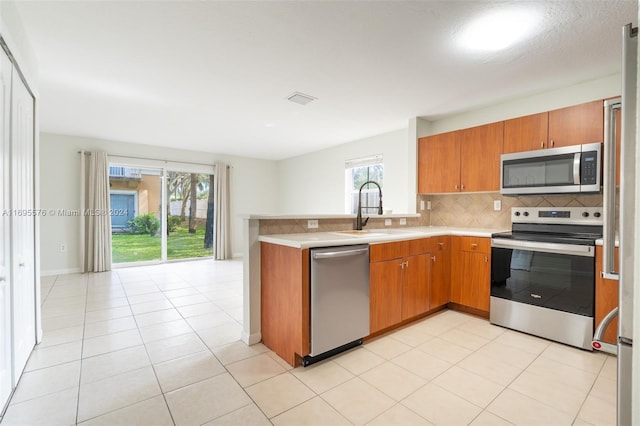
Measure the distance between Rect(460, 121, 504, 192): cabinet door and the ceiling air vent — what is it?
1.96 m

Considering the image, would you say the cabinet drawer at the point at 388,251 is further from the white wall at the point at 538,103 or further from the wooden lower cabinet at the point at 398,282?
the white wall at the point at 538,103

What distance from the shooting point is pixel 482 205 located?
3750mm

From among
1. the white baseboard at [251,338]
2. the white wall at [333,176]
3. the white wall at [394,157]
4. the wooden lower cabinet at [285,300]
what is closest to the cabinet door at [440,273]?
the white wall at [394,157]

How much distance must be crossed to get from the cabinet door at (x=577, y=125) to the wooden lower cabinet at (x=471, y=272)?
1197mm

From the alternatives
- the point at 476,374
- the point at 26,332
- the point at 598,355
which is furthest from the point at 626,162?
the point at 26,332

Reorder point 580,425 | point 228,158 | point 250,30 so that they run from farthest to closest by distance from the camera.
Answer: point 228,158, point 250,30, point 580,425

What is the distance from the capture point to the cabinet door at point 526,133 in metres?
2.96

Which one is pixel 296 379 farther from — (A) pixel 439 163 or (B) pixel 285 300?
(A) pixel 439 163

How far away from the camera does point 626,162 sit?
81 cm

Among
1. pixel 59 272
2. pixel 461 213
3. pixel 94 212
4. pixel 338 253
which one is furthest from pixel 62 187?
pixel 461 213

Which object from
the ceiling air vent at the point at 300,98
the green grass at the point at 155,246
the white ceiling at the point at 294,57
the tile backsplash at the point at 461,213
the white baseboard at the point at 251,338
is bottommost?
the white baseboard at the point at 251,338

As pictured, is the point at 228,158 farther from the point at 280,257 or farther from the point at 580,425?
the point at 580,425

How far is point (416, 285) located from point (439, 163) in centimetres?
177

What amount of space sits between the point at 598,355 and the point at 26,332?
4504mm
